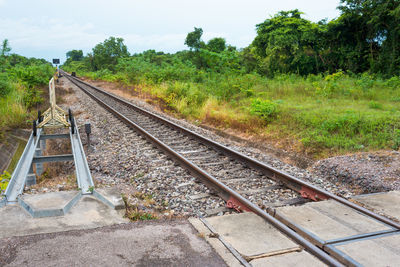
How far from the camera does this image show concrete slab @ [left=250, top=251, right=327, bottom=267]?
119 inches

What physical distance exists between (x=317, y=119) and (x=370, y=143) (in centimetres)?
192

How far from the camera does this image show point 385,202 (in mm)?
4688

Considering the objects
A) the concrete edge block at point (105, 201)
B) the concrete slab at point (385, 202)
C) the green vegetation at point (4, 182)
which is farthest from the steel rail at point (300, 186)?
the green vegetation at point (4, 182)

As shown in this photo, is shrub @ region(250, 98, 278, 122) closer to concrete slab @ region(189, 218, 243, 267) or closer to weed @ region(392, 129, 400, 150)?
weed @ region(392, 129, 400, 150)

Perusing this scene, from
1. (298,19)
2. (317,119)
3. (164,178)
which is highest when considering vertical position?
Answer: (298,19)

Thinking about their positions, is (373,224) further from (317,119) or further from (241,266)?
(317,119)

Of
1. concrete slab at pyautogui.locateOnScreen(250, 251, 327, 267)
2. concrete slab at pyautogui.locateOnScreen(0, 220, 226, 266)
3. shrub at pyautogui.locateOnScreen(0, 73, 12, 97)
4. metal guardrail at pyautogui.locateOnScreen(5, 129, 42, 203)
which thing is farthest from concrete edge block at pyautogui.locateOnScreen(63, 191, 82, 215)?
shrub at pyautogui.locateOnScreen(0, 73, 12, 97)

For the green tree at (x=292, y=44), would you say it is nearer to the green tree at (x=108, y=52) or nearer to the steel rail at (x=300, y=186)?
the steel rail at (x=300, y=186)

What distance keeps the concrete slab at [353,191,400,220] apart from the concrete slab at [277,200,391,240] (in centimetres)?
48

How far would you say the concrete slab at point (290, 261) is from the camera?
9.91ft

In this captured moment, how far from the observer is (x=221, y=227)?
3805 millimetres

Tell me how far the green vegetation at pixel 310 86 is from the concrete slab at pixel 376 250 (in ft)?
14.8

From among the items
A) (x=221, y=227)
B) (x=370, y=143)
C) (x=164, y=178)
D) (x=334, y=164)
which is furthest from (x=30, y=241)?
(x=370, y=143)

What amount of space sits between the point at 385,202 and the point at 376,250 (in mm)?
1695
